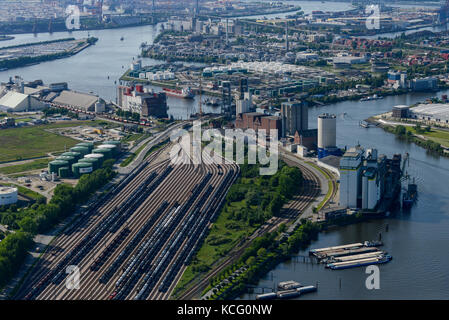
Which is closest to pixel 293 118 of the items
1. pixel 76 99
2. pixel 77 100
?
pixel 77 100

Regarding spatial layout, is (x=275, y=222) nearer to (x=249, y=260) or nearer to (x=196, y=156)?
(x=249, y=260)

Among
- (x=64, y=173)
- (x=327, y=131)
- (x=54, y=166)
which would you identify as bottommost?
(x=64, y=173)

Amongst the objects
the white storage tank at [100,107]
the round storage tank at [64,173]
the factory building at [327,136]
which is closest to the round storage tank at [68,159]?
the round storage tank at [64,173]

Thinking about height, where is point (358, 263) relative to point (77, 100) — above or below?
below

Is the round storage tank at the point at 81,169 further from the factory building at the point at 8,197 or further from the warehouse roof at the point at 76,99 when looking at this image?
the warehouse roof at the point at 76,99

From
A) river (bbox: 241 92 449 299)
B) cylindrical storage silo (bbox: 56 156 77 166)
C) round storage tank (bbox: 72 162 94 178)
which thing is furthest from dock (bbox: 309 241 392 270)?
cylindrical storage silo (bbox: 56 156 77 166)

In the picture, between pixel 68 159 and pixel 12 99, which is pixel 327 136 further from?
pixel 12 99

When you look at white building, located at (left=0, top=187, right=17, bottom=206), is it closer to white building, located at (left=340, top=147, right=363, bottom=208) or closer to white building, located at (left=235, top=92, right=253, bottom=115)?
white building, located at (left=340, top=147, right=363, bottom=208)
